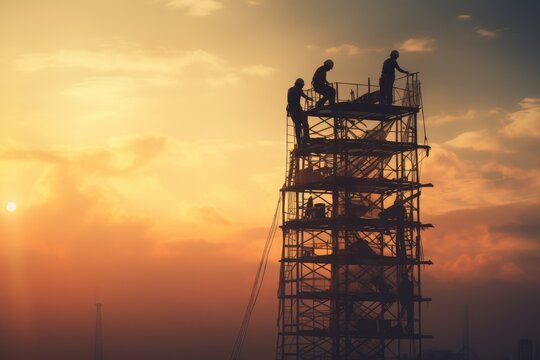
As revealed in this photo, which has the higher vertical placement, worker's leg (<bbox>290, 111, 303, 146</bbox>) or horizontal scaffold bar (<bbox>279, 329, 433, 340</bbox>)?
worker's leg (<bbox>290, 111, 303, 146</bbox>)

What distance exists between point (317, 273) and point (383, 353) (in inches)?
263

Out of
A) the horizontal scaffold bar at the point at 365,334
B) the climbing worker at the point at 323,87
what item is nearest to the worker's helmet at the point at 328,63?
the climbing worker at the point at 323,87

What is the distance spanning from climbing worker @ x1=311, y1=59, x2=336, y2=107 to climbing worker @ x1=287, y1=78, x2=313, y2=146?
106 cm

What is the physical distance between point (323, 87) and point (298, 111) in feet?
7.55

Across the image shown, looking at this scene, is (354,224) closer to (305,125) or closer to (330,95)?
(305,125)

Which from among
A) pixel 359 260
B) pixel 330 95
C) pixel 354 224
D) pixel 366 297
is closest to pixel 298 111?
pixel 330 95

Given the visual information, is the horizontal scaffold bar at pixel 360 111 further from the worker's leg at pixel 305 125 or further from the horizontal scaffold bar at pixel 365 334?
the horizontal scaffold bar at pixel 365 334

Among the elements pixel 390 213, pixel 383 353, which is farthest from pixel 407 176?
A: pixel 383 353

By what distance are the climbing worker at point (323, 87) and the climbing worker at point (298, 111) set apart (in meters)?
1.06

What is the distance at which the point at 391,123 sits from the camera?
2463 inches

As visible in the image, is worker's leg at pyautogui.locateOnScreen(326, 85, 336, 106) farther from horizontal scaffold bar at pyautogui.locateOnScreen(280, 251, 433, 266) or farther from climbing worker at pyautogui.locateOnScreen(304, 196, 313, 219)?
horizontal scaffold bar at pyautogui.locateOnScreen(280, 251, 433, 266)

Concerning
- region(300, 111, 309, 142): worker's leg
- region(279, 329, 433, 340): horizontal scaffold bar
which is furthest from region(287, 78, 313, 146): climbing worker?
region(279, 329, 433, 340): horizontal scaffold bar

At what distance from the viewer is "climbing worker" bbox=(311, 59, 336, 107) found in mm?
61250

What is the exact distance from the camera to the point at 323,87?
201ft
